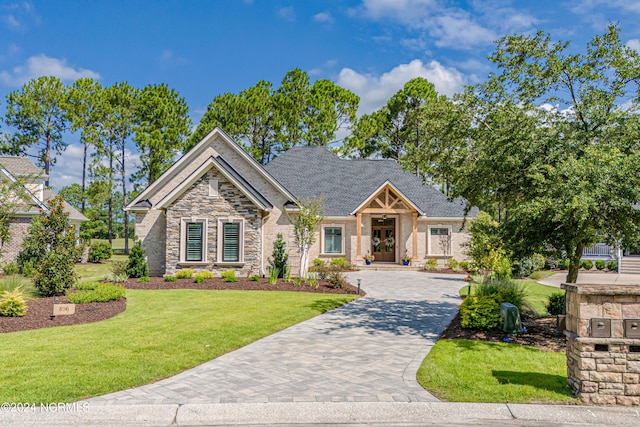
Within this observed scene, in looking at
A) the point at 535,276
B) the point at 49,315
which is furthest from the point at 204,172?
the point at 535,276

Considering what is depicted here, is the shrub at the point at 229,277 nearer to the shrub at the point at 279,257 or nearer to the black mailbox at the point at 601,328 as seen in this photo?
the shrub at the point at 279,257

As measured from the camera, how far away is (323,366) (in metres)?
7.25

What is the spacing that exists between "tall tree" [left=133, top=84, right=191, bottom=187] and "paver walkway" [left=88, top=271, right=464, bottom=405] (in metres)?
30.9

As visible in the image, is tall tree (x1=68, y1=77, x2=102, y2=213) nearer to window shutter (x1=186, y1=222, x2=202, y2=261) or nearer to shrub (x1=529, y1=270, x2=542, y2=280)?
window shutter (x1=186, y1=222, x2=202, y2=261)

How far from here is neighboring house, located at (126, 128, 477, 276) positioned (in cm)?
1936

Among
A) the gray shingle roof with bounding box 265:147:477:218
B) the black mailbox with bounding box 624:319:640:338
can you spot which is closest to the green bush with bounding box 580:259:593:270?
the gray shingle roof with bounding box 265:147:477:218

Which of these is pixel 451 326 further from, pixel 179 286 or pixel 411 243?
pixel 411 243

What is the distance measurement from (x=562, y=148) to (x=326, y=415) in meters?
7.52

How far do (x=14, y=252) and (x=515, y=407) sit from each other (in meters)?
25.6

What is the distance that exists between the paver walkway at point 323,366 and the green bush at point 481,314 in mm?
801

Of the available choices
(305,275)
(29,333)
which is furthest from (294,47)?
(29,333)

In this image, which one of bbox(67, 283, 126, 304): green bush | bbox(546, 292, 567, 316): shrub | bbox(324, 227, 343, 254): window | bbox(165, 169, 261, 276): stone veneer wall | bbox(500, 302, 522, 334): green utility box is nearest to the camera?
bbox(500, 302, 522, 334): green utility box

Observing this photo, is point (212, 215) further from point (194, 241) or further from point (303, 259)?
point (303, 259)

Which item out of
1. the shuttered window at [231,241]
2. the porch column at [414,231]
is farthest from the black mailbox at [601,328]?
the porch column at [414,231]
